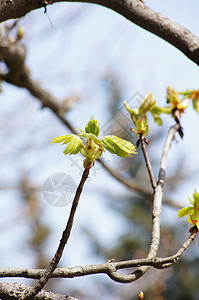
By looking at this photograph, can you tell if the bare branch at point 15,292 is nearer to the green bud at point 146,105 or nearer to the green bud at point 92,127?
the green bud at point 92,127

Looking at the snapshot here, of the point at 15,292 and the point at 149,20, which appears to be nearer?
the point at 15,292

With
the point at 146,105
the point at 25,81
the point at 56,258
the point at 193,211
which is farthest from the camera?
the point at 25,81

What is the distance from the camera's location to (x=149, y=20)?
68 centimetres

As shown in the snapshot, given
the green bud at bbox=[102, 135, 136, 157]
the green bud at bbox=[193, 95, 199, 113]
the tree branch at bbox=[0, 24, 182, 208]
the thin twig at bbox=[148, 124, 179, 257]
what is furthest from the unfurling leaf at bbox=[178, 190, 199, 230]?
the tree branch at bbox=[0, 24, 182, 208]

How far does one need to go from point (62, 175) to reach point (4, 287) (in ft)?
0.79

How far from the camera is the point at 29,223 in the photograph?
4.56 m

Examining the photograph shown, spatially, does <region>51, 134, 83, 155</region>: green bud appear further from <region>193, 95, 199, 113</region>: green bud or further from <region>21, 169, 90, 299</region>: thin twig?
<region>193, 95, 199, 113</region>: green bud

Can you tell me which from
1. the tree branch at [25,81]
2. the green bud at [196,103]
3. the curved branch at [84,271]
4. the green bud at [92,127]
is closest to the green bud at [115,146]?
the green bud at [92,127]

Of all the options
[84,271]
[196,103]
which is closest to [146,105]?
[196,103]

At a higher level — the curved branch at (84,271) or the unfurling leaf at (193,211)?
the unfurling leaf at (193,211)

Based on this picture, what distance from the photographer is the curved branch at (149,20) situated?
661 mm

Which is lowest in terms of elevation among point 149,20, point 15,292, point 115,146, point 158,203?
point 15,292

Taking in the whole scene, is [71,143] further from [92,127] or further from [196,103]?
[196,103]

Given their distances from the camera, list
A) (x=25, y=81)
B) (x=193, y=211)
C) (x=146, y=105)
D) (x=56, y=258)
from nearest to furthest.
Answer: (x=56, y=258)
(x=193, y=211)
(x=146, y=105)
(x=25, y=81)
